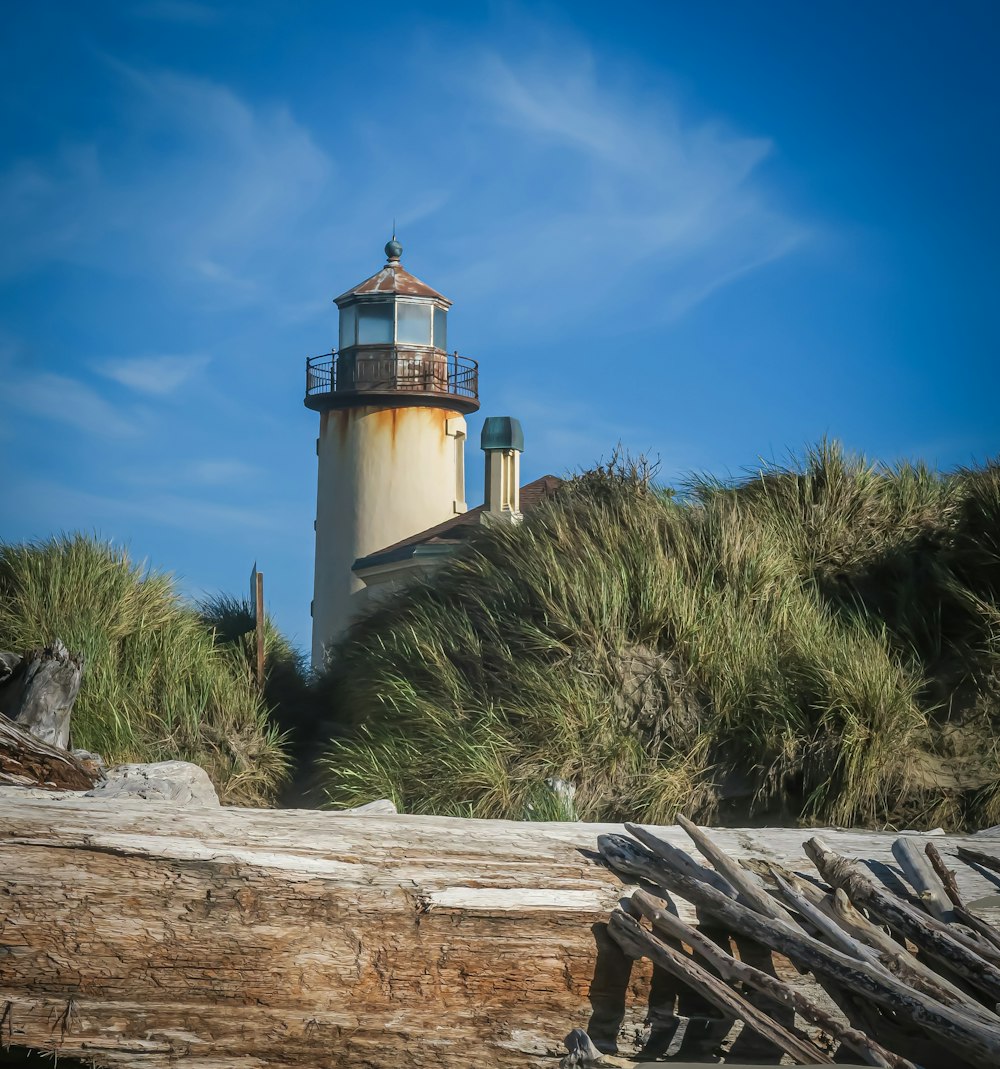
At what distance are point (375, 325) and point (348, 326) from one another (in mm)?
607

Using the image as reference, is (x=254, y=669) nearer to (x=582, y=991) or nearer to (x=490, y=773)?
(x=490, y=773)

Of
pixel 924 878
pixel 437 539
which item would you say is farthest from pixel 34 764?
pixel 437 539

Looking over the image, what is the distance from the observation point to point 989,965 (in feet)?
A: 13.9

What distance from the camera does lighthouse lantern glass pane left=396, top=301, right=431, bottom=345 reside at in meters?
22.4

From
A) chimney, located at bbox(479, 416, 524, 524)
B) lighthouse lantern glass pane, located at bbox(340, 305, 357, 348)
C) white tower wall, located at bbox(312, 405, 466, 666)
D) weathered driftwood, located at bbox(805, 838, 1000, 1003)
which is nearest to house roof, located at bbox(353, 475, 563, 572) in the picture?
white tower wall, located at bbox(312, 405, 466, 666)

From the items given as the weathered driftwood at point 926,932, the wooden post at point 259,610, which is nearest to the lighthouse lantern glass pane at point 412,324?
the wooden post at point 259,610

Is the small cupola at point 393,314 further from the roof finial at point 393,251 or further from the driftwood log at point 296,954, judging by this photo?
the driftwood log at point 296,954

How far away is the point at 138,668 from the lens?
10.7 meters

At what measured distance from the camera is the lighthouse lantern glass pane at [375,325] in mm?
22438

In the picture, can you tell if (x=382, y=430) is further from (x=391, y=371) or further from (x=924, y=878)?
(x=924, y=878)

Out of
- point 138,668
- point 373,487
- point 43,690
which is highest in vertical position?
point 373,487

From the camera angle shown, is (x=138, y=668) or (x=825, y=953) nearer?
(x=825, y=953)

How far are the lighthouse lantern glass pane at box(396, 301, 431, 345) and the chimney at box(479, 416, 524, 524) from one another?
7.24 m

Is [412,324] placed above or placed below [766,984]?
above
